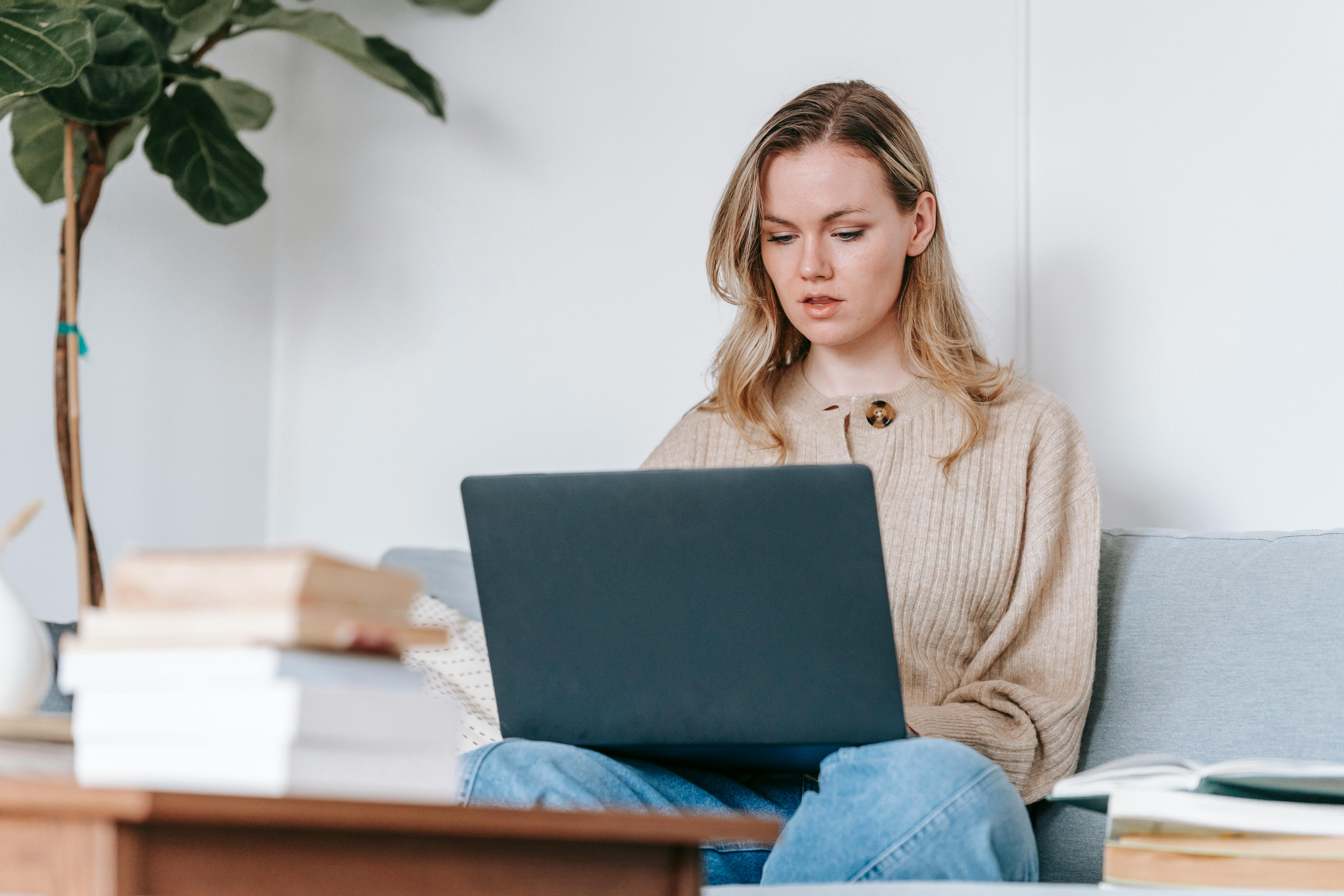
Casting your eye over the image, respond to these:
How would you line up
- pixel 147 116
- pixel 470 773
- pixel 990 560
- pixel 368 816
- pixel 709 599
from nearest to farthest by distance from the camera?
pixel 368 816
pixel 709 599
pixel 470 773
pixel 990 560
pixel 147 116

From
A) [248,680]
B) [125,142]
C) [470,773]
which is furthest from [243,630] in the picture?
[125,142]

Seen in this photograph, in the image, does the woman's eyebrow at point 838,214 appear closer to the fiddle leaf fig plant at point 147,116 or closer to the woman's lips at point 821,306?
the woman's lips at point 821,306

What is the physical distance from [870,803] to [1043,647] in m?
0.49

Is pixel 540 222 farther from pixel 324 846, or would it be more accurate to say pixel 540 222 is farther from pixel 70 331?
pixel 324 846

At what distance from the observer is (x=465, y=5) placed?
2.47 m

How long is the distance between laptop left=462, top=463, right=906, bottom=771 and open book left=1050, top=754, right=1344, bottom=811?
151 millimetres

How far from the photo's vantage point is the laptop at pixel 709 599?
1.03 metres

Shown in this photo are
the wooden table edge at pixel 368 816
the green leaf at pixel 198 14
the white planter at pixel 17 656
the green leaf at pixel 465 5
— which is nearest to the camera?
the wooden table edge at pixel 368 816

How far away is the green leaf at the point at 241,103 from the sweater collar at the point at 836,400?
1041 mm

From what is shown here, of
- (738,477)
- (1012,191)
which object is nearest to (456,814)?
(738,477)

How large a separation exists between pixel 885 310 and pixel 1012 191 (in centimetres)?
42

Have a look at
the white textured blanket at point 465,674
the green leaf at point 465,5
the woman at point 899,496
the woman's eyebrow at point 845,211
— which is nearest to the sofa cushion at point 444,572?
the white textured blanket at point 465,674

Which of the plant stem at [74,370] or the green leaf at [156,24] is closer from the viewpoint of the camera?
the plant stem at [74,370]

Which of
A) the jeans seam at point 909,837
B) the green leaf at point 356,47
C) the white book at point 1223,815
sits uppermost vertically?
the green leaf at point 356,47
